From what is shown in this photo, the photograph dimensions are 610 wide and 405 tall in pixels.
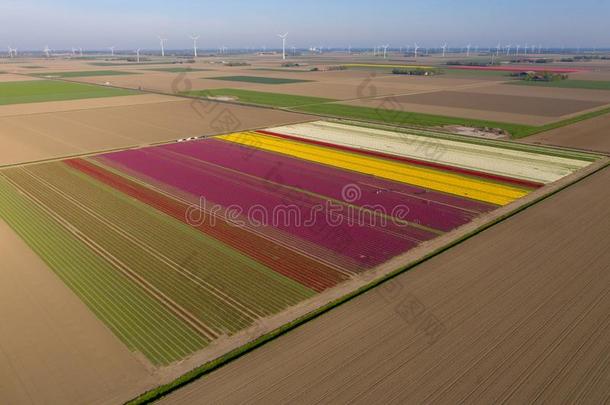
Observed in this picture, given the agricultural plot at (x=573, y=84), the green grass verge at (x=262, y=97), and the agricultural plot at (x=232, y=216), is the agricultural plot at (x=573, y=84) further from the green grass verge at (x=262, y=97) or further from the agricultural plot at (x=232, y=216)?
the agricultural plot at (x=232, y=216)

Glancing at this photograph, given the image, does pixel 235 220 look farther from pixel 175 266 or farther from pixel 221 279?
pixel 221 279

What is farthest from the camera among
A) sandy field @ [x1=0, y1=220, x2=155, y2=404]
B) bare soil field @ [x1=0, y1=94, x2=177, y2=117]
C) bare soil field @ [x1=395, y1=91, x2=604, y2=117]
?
bare soil field @ [x1=395, y1=91, x2=604, y2=117]

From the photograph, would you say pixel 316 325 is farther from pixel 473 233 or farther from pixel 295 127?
pixel 295 127

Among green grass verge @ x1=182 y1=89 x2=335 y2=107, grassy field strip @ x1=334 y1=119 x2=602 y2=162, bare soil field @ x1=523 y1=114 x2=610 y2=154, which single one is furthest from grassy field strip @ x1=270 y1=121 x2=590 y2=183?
green grass verge @ x1=182 y1=89 x2=335 y2=107

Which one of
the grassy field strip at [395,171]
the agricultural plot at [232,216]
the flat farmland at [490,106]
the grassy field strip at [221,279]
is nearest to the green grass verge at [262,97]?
the flat farmland at [490,106]

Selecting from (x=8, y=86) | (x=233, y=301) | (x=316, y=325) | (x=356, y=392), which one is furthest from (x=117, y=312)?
(x=8, y=86)

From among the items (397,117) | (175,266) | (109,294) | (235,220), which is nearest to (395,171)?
(235,220)

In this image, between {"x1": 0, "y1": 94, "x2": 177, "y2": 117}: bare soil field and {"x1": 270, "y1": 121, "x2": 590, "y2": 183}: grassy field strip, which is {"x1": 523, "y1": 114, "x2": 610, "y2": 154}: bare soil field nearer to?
{"x1": 270, "y1": 121, "x2": 590, "y2": 183}: grassy field strip
